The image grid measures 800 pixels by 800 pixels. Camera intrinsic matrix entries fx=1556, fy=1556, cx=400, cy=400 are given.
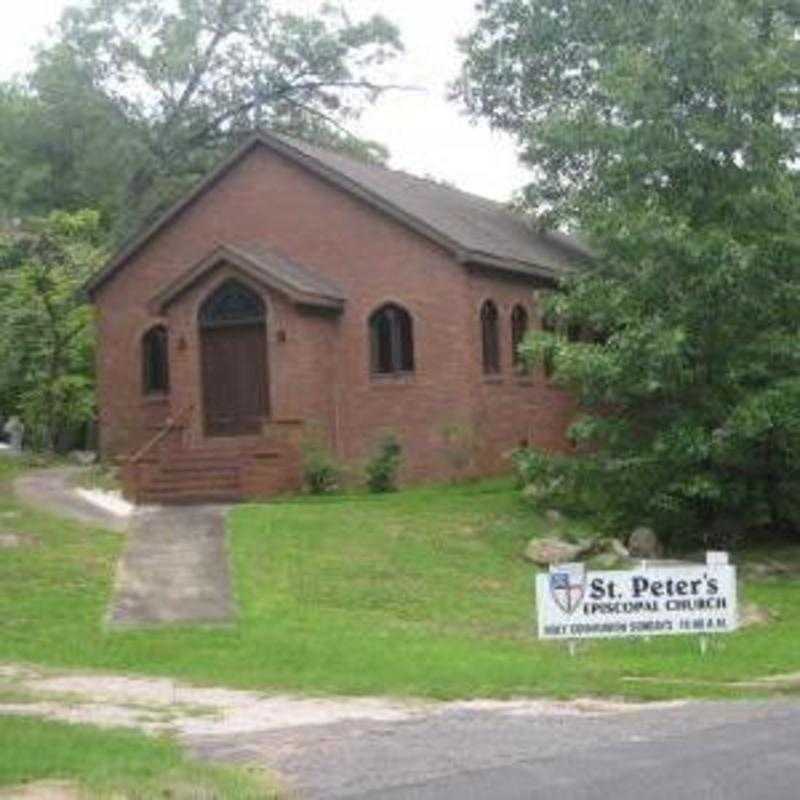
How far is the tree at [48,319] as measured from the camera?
3603 cm

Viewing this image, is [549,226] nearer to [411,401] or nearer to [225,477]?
[411,401]

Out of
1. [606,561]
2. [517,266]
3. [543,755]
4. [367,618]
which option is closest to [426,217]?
[517,266]

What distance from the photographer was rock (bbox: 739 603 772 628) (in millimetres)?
19688

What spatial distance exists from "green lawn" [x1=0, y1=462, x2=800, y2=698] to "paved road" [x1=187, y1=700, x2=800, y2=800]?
74.9 inches

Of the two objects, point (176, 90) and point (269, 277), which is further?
point (176, 90)

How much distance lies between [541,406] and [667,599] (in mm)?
15687

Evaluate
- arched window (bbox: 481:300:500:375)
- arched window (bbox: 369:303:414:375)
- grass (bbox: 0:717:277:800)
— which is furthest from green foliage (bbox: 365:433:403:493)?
grass (bbox: 0:717:277:800)

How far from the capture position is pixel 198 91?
53656mm

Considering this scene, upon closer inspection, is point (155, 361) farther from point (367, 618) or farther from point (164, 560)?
point (367, 618)

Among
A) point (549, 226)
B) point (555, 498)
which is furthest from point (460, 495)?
point (549, 226)

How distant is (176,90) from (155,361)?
21.8 metres

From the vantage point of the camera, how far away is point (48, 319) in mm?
36594

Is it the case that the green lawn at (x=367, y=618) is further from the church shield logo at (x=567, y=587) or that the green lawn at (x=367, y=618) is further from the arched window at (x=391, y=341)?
the arched window at (x=391, y=341)

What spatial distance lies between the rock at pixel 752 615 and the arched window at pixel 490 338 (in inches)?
442
